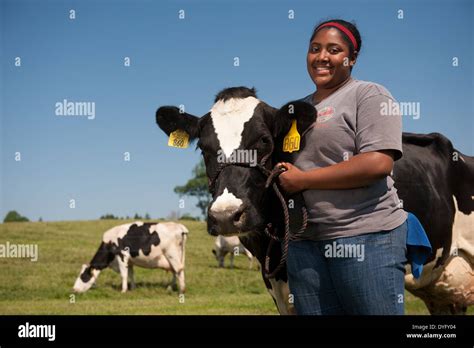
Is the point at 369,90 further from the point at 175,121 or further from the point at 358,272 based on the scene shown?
the point at 175,121

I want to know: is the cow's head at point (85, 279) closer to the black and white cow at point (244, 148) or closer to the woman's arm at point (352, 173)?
the black and white cow at point (244, 148)

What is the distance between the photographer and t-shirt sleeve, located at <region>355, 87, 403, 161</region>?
3.29 metres

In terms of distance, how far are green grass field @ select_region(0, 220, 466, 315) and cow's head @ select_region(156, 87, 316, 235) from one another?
7590 mm

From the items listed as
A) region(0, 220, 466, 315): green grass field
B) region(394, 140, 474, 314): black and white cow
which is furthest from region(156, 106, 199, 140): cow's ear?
region(0, 220, 466, 315): green grass field

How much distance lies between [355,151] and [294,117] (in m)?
0.65

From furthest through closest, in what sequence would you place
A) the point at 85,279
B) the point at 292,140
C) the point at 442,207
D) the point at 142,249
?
the point at 142,249, the point at 85,279, the point at 442,207, the point at 292,140

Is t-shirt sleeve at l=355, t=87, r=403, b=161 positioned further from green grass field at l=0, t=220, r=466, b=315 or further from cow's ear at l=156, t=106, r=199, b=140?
green grass field at l=0, t=220, r=466, b=315

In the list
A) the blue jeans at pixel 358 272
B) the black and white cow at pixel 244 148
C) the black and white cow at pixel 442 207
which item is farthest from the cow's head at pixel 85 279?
the blue jeans at pixel 358 272

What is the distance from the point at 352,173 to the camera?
328 cm

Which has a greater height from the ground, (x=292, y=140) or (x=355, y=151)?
(x=292, y=140)

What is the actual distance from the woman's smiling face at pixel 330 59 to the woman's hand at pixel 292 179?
621 millimetres

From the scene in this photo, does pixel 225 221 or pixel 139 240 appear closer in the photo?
pixel 225 221

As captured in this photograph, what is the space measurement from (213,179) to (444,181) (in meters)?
3.46

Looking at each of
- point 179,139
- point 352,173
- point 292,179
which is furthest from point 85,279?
point 352,173
